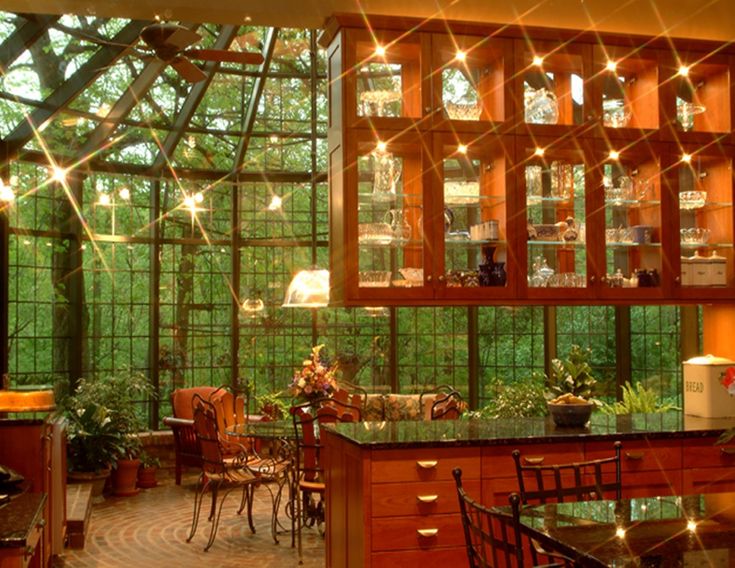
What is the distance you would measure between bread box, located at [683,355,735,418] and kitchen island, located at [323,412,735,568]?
0.30 meters

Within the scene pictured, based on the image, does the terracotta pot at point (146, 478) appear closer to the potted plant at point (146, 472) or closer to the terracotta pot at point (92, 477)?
the potted plant at point (146, 472)

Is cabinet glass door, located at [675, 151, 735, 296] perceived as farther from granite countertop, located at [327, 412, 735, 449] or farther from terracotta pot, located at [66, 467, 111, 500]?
terracotta pot, located at [66, 467, 111, 500]

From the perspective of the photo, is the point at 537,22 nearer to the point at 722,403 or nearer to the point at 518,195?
the point at 518,195

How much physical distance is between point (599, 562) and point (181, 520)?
6253 mm

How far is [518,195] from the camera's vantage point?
17.7ft

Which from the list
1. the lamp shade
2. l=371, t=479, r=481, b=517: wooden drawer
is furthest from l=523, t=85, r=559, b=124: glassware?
the lamp shade

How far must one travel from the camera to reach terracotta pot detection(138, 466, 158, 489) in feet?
31.6

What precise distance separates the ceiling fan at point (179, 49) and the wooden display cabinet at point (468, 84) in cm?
135

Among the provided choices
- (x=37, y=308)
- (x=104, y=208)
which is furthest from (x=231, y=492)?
(x=104, y=208)

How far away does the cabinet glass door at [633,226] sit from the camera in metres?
5.62


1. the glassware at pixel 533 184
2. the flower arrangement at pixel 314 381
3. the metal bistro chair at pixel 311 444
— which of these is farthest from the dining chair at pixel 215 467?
the glassware at pixel 533 184

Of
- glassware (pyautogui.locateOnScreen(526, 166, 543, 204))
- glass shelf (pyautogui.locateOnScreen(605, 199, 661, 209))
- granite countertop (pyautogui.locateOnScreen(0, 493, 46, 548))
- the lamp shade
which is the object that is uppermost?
glassware (pyautogui.locateOnScreen(526, 166, 543, 204))

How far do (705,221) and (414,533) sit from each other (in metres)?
A: 2.82

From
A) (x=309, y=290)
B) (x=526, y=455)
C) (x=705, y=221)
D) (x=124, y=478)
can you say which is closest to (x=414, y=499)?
(x=526, y=455)
